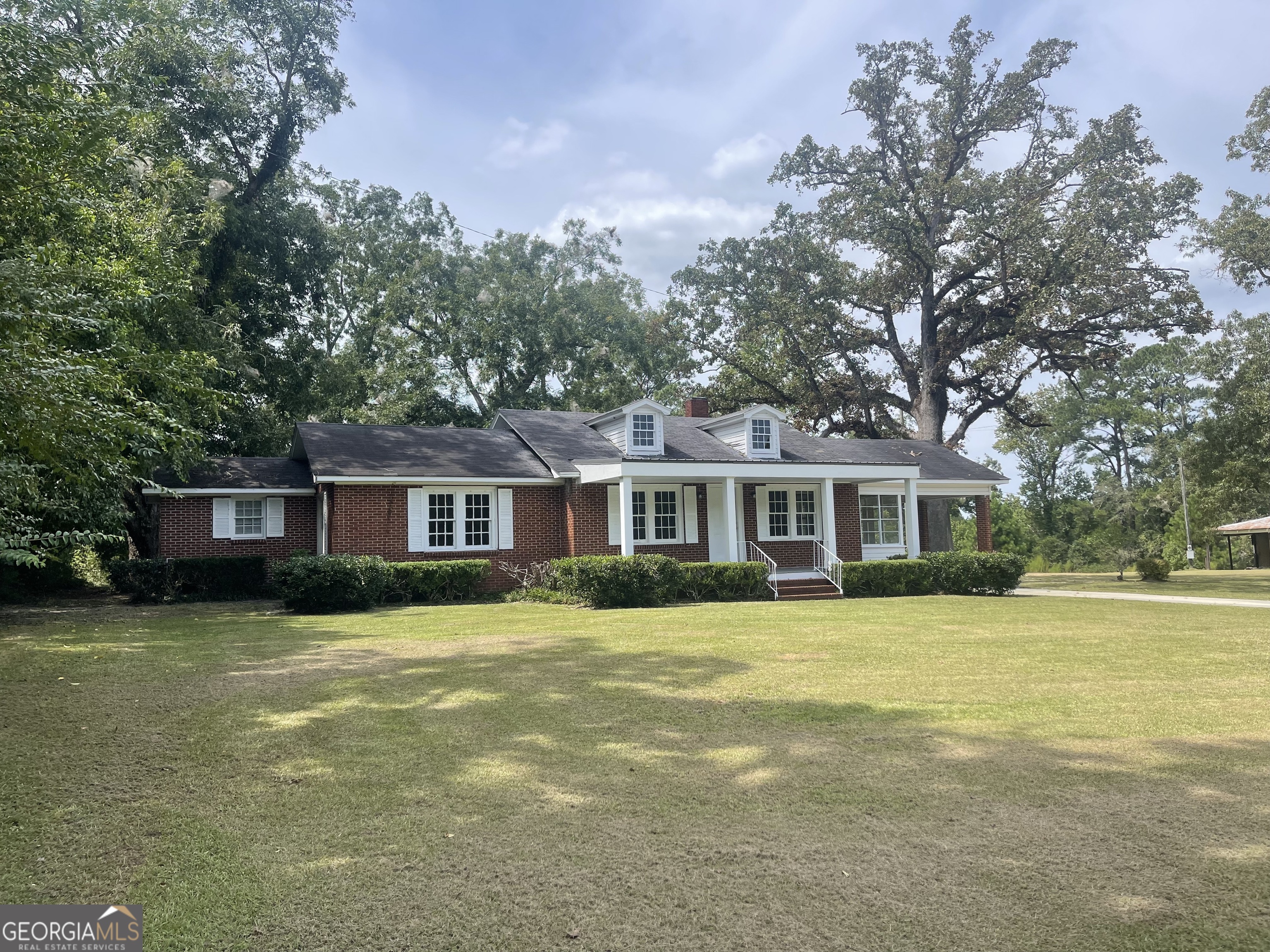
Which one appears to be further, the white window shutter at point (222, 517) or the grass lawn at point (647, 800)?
the white window shutter at point (222, 517)

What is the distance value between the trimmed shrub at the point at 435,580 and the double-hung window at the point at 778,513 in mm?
8613

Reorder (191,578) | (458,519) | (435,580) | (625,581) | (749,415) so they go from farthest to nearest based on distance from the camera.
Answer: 1. (749,415)
2. (458,519)
3. (191,578)
4. (435,580)
5. (625,581)

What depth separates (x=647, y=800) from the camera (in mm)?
4660

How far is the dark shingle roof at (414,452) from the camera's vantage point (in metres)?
20.1

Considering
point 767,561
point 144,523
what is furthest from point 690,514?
point 144,523

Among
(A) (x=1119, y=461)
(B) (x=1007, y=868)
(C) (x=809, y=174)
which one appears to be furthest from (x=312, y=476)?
(A) (x=1119, y=461)

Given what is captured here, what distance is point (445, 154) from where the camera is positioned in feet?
59.9

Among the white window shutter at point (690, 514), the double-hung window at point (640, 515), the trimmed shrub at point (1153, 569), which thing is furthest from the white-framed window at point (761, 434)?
the trimmed shrub at point (1153, 569)

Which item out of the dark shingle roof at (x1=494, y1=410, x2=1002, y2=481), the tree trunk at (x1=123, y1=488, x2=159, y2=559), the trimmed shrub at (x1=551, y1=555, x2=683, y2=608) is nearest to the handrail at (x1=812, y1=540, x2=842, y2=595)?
the dark shingle roof at (x1=494, y1=410, x2=1002, y2=481)

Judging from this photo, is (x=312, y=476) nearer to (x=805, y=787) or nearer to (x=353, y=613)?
(x=353, y=613)

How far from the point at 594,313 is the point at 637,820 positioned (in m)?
34.7

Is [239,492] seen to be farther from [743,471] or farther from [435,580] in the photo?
[743,471]

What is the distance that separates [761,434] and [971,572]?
6.84 meters

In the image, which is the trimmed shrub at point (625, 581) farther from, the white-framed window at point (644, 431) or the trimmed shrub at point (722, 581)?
the white-framed window at point (644, 431)
